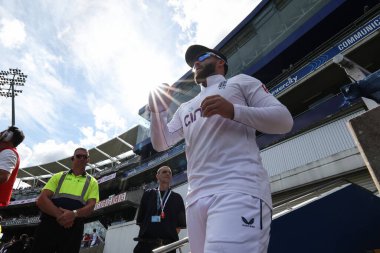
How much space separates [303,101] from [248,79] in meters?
14.9

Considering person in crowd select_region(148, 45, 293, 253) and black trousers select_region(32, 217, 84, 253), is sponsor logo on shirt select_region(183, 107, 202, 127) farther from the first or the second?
black trousers select_region(32, 217, 84, 253)

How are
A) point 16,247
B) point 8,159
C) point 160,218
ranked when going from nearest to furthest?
1. point 8,159
2. point 160,218
3. point 16,247

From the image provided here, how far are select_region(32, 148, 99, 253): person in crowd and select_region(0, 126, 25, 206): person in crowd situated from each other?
13.6 inches

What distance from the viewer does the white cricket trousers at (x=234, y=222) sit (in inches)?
43.6

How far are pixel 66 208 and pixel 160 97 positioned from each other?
7.23 ft

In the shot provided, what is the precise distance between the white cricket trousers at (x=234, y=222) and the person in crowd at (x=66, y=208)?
93.3 inches

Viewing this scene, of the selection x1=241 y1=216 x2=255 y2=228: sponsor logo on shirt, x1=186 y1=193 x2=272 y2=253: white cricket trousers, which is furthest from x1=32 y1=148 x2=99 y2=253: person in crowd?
x1=241 y1=216 x2=255 y2=228: sponsor logo on shirt

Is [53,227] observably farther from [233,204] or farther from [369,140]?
[369,140]

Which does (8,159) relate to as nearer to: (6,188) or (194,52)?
(6,188)

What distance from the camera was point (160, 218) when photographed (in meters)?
3.80

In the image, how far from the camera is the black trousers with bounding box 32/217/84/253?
2.96m

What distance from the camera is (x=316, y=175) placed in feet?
32.1

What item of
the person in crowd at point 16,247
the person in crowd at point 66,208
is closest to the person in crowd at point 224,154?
the person in crowd at point 66,208

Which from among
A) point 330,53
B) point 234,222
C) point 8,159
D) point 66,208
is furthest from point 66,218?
point 330,53
